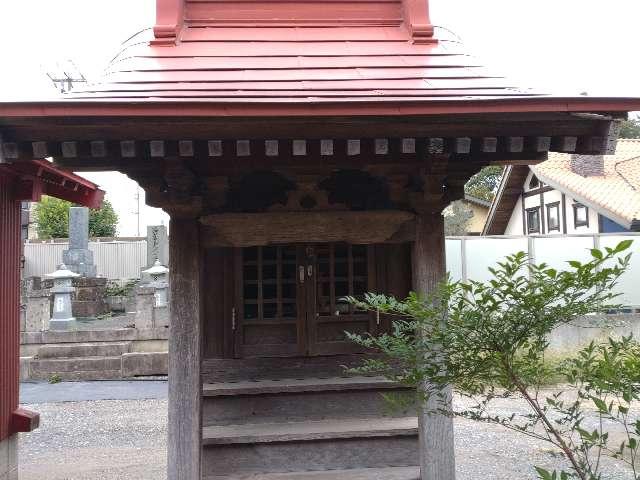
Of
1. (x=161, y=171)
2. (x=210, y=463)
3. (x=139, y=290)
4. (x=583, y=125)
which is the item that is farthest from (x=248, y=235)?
(x=139, y=290)

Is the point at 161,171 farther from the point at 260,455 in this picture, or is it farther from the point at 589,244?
the point at 589,244

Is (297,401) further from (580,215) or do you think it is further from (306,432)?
(580,215)

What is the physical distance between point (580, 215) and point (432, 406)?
1527 cm

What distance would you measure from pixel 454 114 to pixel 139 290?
9689 millimetres

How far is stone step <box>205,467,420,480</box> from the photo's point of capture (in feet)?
13.6

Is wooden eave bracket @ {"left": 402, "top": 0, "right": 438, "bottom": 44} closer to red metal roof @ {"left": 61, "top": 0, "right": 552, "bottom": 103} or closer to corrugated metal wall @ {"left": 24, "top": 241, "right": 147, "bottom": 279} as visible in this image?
red metal roof @ {"left": 61, "top": 0, "right": 552, "bottom": 103}

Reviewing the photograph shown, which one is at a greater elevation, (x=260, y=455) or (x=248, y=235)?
(x=248, y=235)

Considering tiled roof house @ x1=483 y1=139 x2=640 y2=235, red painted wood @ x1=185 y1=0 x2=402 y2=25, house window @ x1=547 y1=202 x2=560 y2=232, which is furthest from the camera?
house window @ x1=547 y1=202 x2=560 y2=232

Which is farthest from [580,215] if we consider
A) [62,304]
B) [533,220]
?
[62,304]

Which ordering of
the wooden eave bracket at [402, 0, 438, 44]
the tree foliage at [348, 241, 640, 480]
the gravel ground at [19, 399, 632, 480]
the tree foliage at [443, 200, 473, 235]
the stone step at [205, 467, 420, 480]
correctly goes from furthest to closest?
the tree foliage at [443, 200, 473, 235]
the gravel ground at [19, 399, 632, 480]
the wooden eave bracket at [402, 0, 438, 44]
the stone step at [205, 467, 420, 480]
the tree foliage at [348, 241, 640, 480]

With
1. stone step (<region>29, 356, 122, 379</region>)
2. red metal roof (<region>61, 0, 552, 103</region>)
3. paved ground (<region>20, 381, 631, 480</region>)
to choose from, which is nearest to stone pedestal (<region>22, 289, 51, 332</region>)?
stone step (<region>29, 356, 122, 379</region>)

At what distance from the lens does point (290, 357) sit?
5039 millimetres

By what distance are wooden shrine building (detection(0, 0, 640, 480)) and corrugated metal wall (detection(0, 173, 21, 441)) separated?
185cm

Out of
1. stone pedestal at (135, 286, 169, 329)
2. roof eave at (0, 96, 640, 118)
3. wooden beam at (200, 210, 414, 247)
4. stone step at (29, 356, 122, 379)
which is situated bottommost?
stone step at (29, 356, 122, 379)
